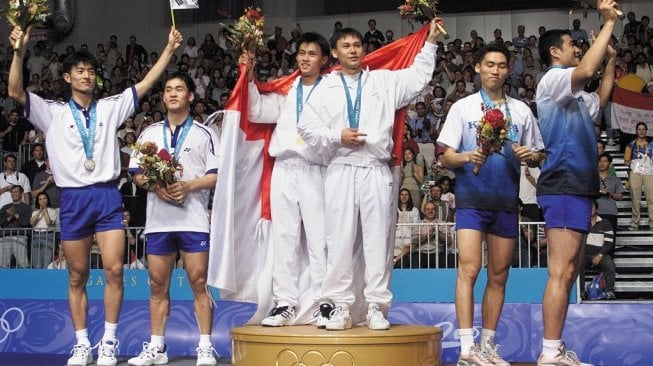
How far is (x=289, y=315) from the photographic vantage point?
21.6 ft

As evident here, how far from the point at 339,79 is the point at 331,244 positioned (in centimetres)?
109

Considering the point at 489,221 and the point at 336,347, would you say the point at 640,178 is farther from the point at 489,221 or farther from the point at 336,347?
the point at 336,347

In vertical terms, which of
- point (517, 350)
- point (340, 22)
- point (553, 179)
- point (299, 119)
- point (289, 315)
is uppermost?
point (340, 22)

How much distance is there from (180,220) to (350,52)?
1695 mm

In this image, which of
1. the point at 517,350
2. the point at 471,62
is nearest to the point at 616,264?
the point at 517,350

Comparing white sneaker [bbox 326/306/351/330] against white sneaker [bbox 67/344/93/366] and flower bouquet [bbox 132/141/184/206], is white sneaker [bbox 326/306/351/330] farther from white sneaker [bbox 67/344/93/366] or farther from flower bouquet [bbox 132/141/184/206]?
white sneaker [bbox 67/344/93/366]

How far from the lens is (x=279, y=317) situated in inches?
257

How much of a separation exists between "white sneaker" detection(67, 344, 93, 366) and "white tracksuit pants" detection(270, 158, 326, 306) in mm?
1325

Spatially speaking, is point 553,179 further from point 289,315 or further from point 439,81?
point 439,81

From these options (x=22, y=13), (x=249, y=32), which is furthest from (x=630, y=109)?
(x=22, y=13)

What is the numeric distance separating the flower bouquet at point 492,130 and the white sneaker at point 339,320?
133 centimetres

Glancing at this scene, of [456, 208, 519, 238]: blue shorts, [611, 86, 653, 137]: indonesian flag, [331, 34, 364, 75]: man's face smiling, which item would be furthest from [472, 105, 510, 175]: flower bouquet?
[611, 86, 653, 137]: indonesian flag

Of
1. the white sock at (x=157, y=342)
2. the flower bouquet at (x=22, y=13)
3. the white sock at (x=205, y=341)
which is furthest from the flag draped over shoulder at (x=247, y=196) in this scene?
the flower bouquet at (x=22, y=13)

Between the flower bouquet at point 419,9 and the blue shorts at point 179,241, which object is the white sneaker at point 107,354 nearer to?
the blue shorts at point 179,241
